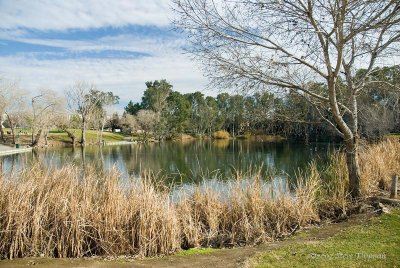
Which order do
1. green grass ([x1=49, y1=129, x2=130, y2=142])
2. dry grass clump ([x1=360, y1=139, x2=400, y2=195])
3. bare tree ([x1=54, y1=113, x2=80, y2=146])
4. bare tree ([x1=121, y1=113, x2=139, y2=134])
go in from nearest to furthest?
dry grass clump ([x1=360, y1=139, x2=400, y2=195]), bare tree ([x1=54, y1=113, x2=80, y2=146]), green grass ([x1=49, y1=129, x2=130, y2=142]), bare tree ([x1=121, y1=113, x2=139, y2=134])

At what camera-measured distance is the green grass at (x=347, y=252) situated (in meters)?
4.69

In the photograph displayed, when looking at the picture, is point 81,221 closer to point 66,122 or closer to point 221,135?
point 66,122

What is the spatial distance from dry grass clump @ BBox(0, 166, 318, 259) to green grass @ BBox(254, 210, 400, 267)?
1296mm

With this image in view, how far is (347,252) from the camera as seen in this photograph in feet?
16.7

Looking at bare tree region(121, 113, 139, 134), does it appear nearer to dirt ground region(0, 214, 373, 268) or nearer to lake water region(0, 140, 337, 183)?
lake water region(0, 140, 337, 183)

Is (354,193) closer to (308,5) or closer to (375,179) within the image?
(375,179)

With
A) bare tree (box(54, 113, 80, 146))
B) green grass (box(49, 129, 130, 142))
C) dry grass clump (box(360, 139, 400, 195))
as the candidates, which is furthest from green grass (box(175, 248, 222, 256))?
green grass (box(49, 129, 130, 142))

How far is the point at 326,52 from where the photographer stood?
7.22 metres

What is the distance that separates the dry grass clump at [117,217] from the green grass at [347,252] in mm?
1296

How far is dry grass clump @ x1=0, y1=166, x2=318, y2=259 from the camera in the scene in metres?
5.77

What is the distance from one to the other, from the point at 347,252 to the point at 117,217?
3498 mm

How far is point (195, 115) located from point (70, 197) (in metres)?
83.9

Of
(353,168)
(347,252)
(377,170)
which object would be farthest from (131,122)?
(347,252)

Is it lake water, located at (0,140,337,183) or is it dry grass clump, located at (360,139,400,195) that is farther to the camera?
dry grass clump, located at (360,139,400,195)
